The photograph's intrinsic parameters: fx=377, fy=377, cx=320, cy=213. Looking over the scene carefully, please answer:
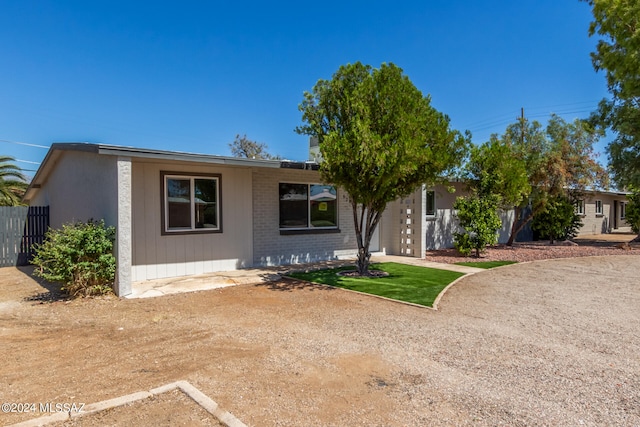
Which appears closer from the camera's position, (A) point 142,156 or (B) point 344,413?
(B) point 344,413

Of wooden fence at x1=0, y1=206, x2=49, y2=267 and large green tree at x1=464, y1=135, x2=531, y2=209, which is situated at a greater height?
large green tree at x1=464, y1=135, x2=531, y2=209

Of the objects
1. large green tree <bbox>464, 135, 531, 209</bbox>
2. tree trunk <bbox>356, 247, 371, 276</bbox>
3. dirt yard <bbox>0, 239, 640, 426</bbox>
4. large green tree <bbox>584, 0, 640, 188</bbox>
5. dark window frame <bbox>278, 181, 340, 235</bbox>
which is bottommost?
dirt yard <bbox>0, 239, 640, 426</bbox>

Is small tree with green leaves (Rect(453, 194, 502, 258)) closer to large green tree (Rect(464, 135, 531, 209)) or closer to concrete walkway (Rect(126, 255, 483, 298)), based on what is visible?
large green tree (Rect(464, 135, 531, 209))

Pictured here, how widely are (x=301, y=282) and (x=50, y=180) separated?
1051 cm

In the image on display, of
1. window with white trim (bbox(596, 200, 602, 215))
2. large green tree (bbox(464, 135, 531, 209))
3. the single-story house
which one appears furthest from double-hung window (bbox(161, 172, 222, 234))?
window with white trim (bbox(596, 200, 602, 215))

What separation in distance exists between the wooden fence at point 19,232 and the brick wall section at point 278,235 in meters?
7.72

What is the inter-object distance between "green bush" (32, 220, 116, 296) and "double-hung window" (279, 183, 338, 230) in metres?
4.80

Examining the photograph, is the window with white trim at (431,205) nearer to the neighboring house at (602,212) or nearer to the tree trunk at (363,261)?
the tree trunk at (363,261)

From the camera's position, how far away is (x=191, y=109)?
1184 inches

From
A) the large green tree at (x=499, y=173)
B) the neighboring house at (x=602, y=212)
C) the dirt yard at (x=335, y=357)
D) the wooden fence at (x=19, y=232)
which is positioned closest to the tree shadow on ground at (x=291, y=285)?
the dirt yard at (x=335, y=357)

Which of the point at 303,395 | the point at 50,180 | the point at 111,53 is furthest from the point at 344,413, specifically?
the point at 111,53

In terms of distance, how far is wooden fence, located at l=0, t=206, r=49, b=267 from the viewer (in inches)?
469

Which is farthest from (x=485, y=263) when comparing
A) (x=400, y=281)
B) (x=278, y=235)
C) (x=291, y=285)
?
(x=291, y=285)

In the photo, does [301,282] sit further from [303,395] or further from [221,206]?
[303,395]
